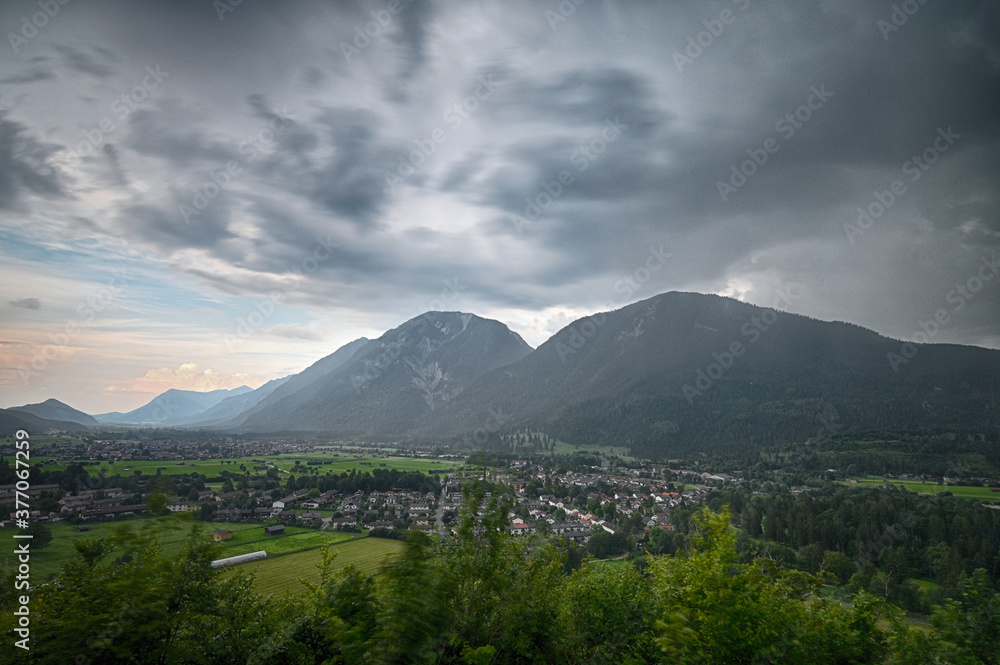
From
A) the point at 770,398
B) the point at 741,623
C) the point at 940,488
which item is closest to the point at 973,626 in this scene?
the point at 741,623

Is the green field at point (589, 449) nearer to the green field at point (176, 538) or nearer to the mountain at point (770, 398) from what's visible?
the mountain at point (770, 398)

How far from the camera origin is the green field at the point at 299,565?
25.3 metres

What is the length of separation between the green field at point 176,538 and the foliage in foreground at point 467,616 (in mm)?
169

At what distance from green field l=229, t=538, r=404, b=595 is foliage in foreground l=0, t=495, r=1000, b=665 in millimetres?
17905

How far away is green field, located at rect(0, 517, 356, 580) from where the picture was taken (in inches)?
205

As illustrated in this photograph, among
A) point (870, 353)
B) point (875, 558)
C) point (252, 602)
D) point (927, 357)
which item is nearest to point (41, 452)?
point (252, 602)

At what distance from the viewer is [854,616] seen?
941 cm

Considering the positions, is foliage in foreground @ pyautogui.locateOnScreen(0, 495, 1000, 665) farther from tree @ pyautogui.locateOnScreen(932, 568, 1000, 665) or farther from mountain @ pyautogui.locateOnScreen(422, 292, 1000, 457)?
mountain @ pyautogui.locateOnScreen(422, 292, 1000, 457)

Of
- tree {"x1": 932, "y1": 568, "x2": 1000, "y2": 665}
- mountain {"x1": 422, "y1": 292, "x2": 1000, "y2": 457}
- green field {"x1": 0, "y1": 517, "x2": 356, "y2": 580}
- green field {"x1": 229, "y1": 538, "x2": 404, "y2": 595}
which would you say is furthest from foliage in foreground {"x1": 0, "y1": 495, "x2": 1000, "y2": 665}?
mountain {"x1": 422, "y1": 292, "x2": 1000, "y2": 457}

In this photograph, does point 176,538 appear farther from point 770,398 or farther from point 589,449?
point 770,398

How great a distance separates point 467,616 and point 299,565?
98.5 feet

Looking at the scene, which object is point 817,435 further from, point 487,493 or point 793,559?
point 487,493

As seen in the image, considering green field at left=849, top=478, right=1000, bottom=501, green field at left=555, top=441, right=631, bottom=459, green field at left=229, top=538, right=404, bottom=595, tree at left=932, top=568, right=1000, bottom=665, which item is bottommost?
green field at left=555, top=441, right=631, bottom=459

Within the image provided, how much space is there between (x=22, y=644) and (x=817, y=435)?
16239 cm
